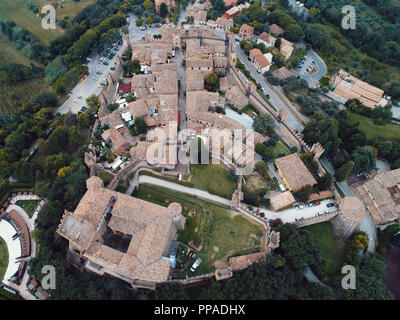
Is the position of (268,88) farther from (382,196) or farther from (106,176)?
(106,176)

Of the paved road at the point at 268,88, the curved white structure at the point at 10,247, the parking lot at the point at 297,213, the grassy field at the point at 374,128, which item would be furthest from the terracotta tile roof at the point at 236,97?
the curved white structure at the point at 10,247

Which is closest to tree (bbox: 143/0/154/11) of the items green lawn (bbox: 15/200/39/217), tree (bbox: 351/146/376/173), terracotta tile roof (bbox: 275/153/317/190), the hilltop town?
the hilltop town

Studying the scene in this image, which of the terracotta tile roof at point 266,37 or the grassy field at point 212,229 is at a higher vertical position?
the terracotta tile roof at point 266,37

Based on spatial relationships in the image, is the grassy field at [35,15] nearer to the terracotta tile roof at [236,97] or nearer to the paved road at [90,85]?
the paved road at [90,85]

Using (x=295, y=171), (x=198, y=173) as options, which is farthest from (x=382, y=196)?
(x=198, y=173)

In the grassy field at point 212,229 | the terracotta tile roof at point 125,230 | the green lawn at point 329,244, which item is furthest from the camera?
the green lawn at point 329,244

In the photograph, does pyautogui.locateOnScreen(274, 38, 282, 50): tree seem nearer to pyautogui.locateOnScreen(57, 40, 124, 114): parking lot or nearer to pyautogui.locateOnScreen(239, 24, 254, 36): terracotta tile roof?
pyautogui.locateOnScreen(239, 24, 254, 36): terracotta tile roof
